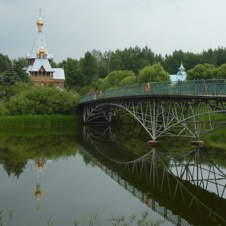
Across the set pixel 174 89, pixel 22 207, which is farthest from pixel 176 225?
pixel 174 89

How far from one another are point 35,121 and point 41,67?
23314 mm

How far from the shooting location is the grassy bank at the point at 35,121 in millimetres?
47416

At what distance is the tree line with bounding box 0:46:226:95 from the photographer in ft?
195

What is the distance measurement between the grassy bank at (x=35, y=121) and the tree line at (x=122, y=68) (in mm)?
10547

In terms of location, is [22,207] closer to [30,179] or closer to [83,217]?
[83,217]

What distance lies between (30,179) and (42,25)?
63664 millimetres

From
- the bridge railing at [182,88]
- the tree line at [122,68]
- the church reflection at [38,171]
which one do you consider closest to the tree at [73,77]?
the tree line at [122,68]

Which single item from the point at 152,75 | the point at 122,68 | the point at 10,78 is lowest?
the point at 152,75

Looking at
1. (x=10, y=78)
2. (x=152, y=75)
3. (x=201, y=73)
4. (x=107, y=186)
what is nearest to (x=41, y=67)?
(x=10, y=78)

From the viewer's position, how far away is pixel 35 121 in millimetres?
48938

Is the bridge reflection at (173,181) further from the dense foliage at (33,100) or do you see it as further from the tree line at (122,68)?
the tree line at (122,68)

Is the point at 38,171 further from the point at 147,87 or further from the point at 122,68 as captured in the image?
the point at 122,68

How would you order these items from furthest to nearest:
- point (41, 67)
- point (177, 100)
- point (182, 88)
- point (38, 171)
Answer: point (41, 67) → point (177, 100) → point (182, 88) → point (38, 171)

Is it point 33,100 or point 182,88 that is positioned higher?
point 33,100
